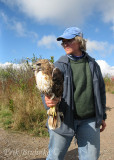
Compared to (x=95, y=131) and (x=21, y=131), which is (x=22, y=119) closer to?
(x=21, y=131)

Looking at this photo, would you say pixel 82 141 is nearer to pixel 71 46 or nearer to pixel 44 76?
pixel 44 76

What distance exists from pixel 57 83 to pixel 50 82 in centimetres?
15

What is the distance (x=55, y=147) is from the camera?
165 centimetres

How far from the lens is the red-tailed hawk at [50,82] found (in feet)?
4.34

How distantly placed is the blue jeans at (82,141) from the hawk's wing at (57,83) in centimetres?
51

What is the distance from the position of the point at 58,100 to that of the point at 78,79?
0.46 m

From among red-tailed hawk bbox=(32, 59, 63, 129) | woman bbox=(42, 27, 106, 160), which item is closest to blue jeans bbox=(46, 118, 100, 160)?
woman bbox=(42, 27, 106, 160)

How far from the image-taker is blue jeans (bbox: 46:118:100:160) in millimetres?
→ 1644

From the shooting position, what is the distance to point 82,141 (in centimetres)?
174

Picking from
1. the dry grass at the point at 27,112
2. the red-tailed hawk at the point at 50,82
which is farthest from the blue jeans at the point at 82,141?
the dry grass at the point at 27,112

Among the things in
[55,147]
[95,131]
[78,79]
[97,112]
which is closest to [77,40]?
[78,79]

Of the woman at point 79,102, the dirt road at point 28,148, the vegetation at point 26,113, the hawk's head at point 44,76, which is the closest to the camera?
the hawk's head at point 44,76

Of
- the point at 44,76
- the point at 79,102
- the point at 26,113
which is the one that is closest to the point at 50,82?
the point at 44,76

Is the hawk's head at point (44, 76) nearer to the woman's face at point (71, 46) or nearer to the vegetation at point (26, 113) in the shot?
the woman's face at point (71, 46)
